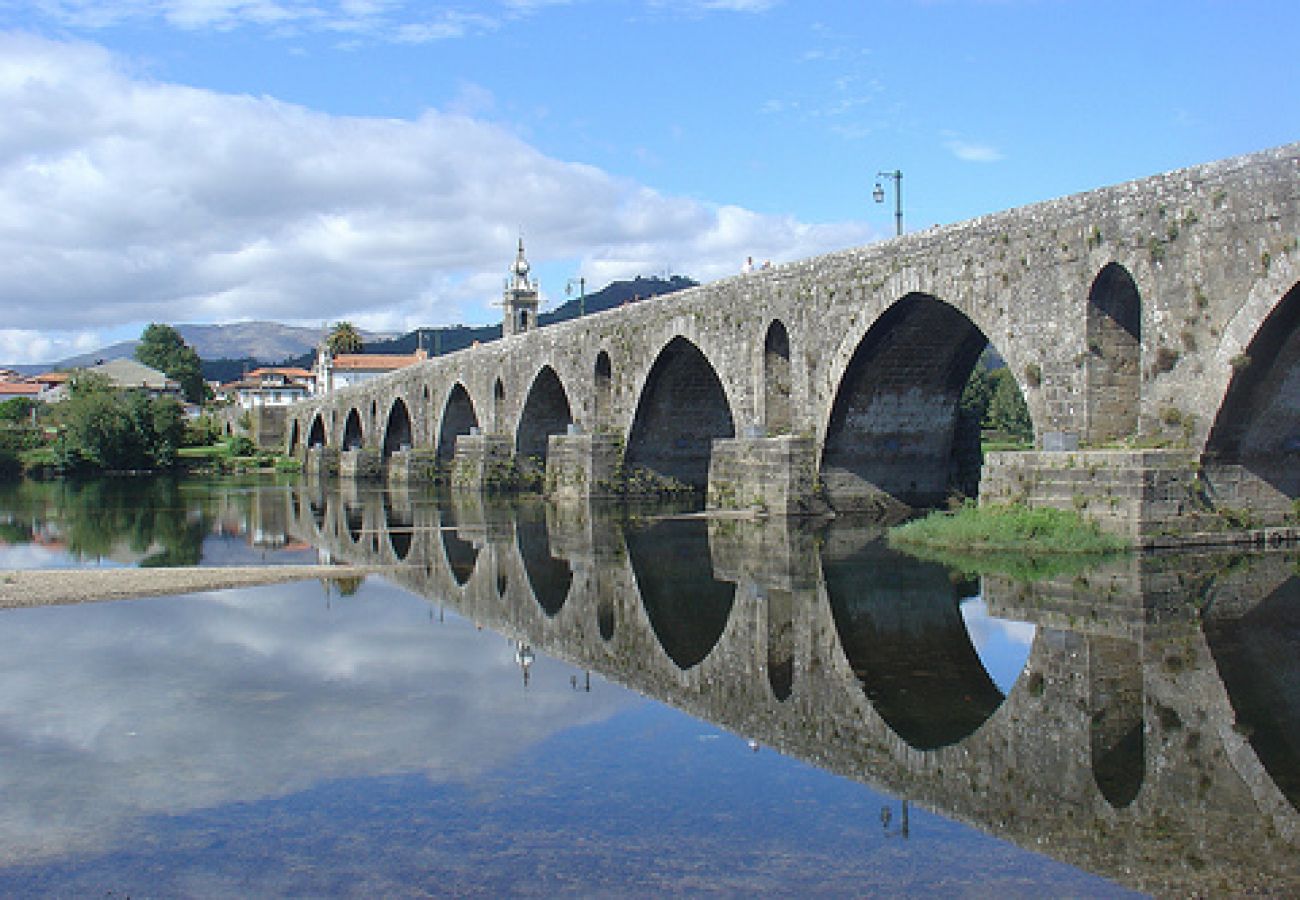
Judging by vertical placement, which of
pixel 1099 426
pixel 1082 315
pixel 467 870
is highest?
pixel 1082 315

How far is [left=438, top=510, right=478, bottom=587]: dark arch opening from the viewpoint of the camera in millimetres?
20875

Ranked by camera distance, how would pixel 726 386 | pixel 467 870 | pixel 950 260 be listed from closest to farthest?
pixel 467 870 < pixel 950 260 < pixel 726 386

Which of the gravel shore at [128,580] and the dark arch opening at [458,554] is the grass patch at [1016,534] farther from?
the gravel shore at [128,580]

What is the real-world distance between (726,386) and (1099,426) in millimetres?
11811

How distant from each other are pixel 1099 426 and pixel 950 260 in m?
4.56

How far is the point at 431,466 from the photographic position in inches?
2297

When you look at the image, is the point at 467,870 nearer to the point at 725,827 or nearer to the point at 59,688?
the point at 725,827

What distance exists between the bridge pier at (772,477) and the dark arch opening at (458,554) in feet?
20.4

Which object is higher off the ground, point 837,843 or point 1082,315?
point 1082,315

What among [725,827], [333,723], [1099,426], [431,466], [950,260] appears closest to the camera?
[725,827]

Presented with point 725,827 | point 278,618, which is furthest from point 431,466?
point 725,827

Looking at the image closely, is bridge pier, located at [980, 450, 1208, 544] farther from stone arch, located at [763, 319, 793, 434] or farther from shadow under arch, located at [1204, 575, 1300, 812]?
stone arch, located at [763, 319, 793, 434]

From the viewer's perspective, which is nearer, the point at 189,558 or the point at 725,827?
the point at 725,827

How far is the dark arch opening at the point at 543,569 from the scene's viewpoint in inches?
694
